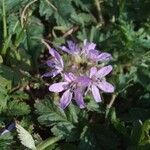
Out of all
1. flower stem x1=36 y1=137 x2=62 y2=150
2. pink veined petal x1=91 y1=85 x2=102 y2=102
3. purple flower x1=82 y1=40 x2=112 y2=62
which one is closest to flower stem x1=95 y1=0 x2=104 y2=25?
purple flower x1=82 y1=40 x2=112 y2=62

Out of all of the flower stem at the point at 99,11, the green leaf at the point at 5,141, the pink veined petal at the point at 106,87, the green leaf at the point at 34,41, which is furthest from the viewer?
the flower stem at the point at 99,11

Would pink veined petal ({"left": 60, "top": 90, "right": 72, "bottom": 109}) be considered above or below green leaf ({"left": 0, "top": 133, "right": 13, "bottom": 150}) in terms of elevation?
above

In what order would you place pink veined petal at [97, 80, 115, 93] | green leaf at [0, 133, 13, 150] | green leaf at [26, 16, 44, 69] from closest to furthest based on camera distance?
green leaf at [0, 133, 13, 150] → pink veined petal at [97, 80, 115, 93] → green leaf at [26, 16, 44, 69]

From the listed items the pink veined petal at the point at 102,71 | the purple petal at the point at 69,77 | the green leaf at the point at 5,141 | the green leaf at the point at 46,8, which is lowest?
the green leaf at the point at 5,141

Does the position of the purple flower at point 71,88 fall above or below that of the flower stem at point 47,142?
above

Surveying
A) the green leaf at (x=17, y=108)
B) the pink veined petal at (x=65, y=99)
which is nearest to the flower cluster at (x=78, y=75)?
the pink veined petal at (x=65, y=99)

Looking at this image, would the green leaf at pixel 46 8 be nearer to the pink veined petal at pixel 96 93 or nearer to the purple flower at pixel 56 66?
the purple flower at pixel 56 66

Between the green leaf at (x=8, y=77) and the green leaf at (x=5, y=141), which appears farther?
the green leaf at (x=8, y=77)

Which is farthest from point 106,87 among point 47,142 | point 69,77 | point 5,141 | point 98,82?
point 5,141

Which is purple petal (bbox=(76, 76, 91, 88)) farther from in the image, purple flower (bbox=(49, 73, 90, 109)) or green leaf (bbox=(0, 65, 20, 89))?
green leaf (bbox=(0, 65, 20, 89))
